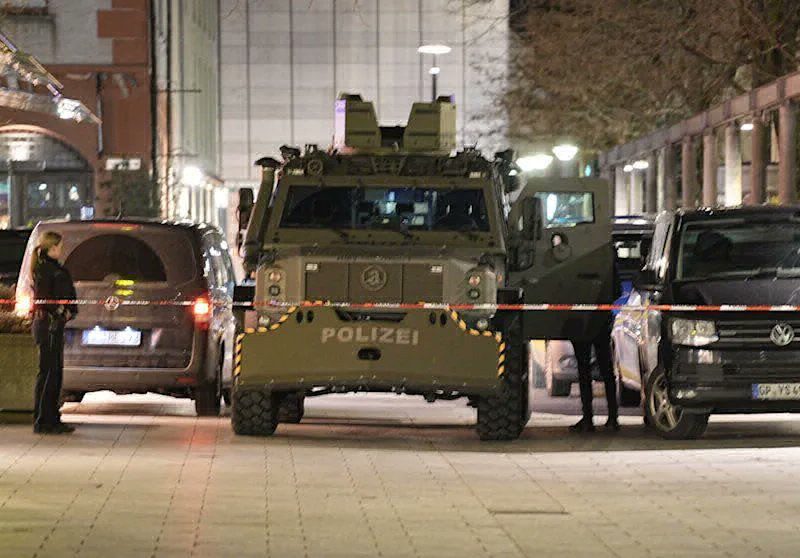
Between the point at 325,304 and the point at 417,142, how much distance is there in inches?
85.3

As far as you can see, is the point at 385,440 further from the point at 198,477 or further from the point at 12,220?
the point at 12,220

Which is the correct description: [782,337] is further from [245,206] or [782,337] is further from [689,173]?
[689,173]

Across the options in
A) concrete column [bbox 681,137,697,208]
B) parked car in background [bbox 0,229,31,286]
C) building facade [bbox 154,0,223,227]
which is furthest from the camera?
building facade [bbox 154,0,223,227]

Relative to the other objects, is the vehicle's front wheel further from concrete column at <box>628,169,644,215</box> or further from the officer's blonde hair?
concrete column at <box>628,169,644,215</box>

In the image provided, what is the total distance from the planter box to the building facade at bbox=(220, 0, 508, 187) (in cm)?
4972

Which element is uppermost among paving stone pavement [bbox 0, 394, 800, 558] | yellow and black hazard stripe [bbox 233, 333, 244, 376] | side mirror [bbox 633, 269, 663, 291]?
side mirror [bbox 633, 269, 663, 291]

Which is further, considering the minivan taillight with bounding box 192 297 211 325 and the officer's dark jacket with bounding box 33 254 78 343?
the minivan taillight with bounding box 192 297 211 325

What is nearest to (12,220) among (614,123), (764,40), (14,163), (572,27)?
(14,163)

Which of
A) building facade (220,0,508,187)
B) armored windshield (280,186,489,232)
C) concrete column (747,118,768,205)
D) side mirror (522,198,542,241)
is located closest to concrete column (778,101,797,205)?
concrete column (747,118,768,205)

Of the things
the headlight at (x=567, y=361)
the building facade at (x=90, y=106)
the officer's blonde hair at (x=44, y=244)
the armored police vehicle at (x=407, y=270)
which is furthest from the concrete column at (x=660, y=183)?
the officer's blonde hair at (x=44, y=244)

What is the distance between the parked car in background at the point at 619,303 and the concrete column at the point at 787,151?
220 cm

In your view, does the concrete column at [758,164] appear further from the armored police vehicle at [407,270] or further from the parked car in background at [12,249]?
the parked car in background at [12,249]

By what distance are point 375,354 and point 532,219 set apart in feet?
6.53

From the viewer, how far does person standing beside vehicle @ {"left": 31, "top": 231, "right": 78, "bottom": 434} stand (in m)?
17.4
